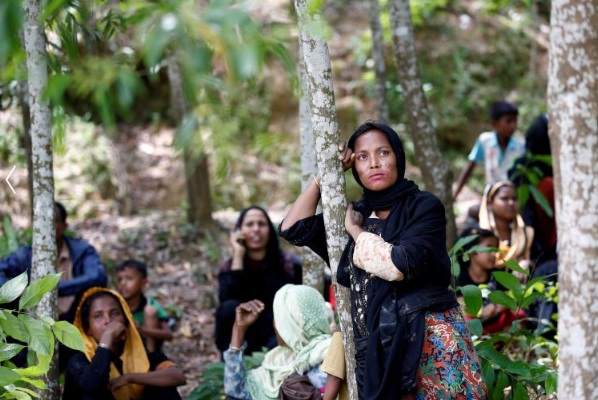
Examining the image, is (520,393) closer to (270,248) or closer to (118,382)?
(118,382)

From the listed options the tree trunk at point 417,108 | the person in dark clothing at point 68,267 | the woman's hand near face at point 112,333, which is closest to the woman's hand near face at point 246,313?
the woman's hand near face at point 112,333

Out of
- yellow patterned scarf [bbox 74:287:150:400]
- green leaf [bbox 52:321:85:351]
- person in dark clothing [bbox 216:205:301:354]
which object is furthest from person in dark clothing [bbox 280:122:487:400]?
person in dark clothing [bbox 216:205:301:354]

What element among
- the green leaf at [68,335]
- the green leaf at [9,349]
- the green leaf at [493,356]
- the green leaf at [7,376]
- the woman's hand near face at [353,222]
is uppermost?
the woman's hand near face at [353,222]

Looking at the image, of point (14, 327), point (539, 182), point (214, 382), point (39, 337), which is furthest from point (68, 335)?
point (539, 182)

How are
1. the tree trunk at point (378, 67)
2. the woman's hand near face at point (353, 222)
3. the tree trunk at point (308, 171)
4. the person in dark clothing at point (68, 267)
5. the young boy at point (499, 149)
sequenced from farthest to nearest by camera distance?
the tree trunk at point (378, 67) < the young boy at point (499, 149) < the person in dark clothing at point (68, 267) < the tree trunk at point (308, 171) < the woman's hand near face at point (353, 222)

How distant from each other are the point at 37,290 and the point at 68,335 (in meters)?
0.25

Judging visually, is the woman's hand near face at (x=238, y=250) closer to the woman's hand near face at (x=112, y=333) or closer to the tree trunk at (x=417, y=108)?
the woman's hand near face at (x=112, y=333)

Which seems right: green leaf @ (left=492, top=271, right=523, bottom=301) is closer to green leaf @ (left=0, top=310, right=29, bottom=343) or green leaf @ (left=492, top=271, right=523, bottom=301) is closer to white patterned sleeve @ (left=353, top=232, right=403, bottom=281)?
white patterned sleeve @ (left=353, top=232, right=403, bottom=281)

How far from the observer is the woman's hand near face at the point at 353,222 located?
350 centimetres

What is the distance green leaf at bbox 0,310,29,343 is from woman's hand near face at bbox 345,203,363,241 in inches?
60.4

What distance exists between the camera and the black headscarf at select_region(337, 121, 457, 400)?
3305 mm

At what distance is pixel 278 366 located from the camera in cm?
478

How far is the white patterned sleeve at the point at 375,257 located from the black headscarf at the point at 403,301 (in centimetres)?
4

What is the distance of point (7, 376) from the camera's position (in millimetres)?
3459
